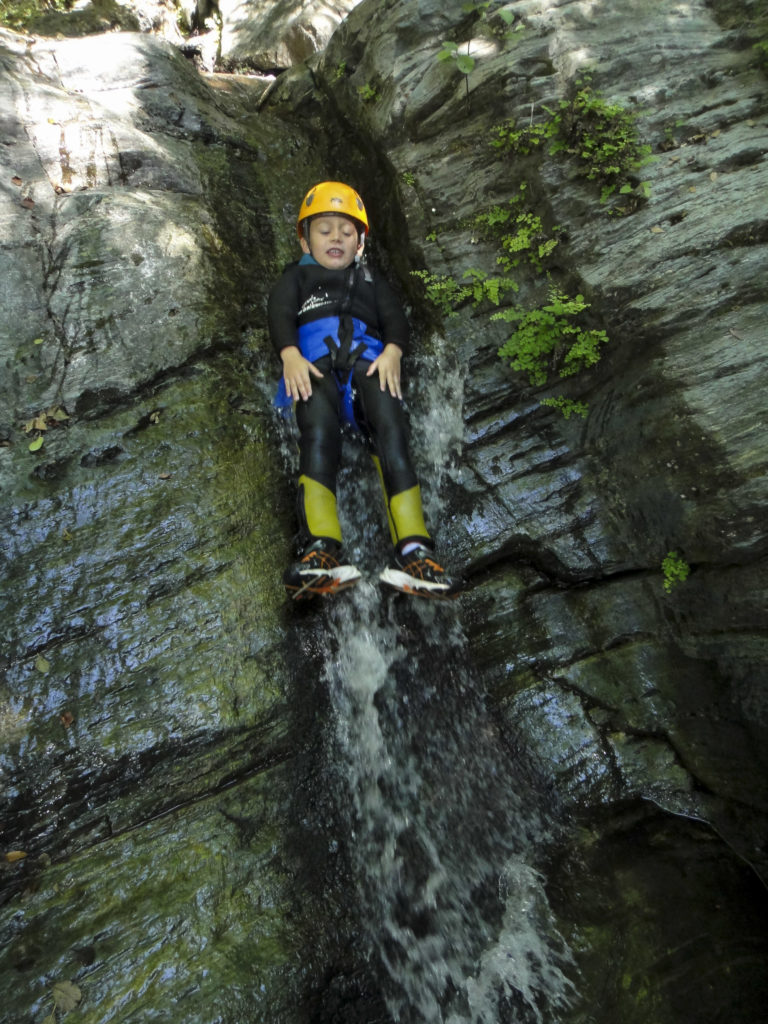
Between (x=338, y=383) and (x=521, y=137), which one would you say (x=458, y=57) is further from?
(x=338, y=383)

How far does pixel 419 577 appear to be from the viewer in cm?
377

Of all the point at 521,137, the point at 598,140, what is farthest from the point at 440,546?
the point at 521,137

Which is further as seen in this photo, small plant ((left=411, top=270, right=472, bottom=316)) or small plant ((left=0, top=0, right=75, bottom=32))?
small plant ((left=0, top=0, right=75, bottom=32))

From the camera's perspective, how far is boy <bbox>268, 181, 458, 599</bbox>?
3.78 meters

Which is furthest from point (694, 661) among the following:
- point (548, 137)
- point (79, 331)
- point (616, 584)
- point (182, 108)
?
point (182, 108)

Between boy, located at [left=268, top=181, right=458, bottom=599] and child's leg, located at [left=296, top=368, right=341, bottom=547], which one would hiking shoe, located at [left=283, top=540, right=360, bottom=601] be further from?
child's leg, located at [left=296, top=368, right=341, bottom=547]

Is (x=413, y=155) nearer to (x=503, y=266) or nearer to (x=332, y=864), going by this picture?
(x=503, y=266)

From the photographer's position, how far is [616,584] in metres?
4.08

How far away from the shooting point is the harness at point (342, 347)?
14.2 feet

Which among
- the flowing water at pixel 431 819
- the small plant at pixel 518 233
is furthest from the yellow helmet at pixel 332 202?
the flowing water at pixel 431 819

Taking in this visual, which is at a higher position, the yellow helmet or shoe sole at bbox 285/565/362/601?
the yellow helmet

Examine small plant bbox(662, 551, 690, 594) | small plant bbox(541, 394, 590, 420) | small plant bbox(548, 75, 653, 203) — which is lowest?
small plant bbox(662, 551, 690, 594)

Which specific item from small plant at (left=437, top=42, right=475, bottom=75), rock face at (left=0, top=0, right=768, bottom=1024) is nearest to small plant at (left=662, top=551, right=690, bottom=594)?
rock face at (left=0, top=0, right=768, bottom=1024)

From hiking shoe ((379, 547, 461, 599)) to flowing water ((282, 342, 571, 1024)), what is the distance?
0.53 metres
